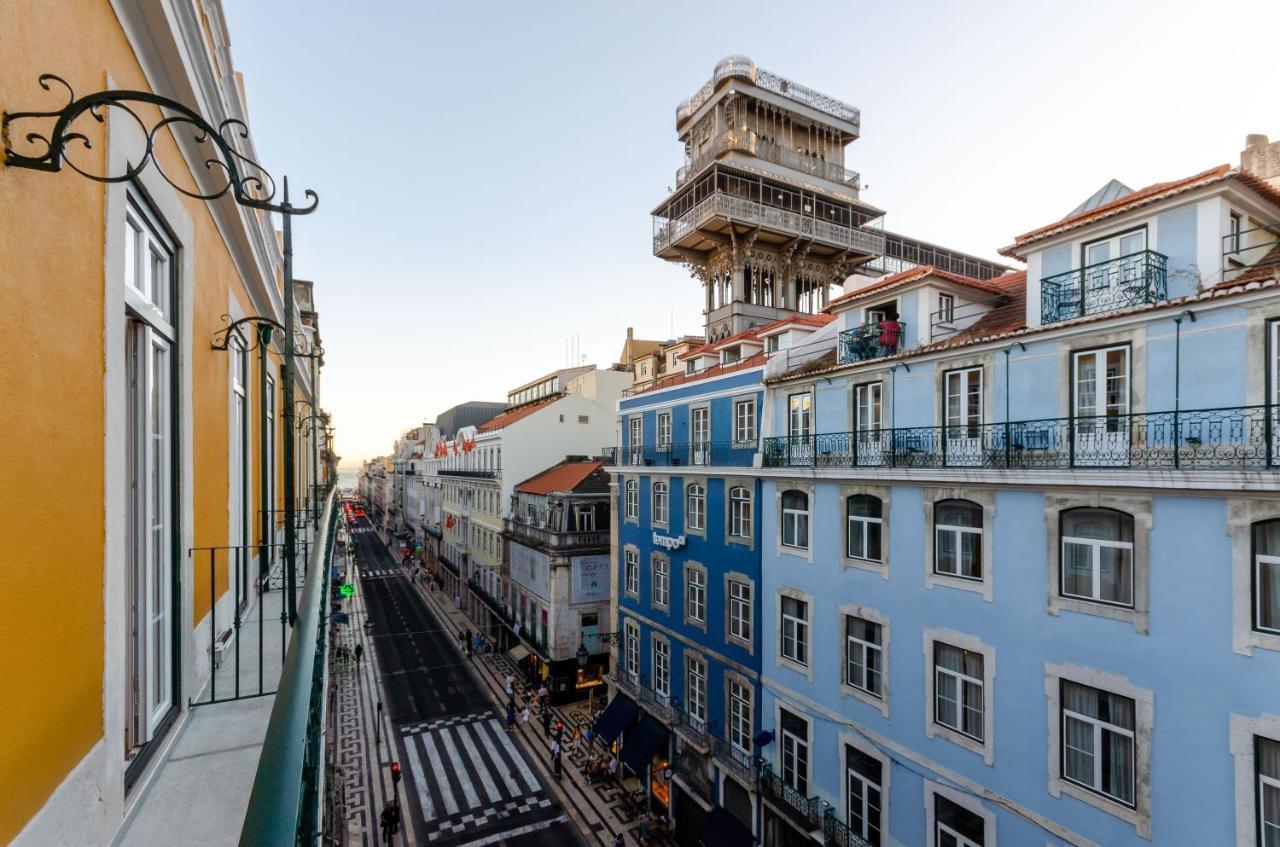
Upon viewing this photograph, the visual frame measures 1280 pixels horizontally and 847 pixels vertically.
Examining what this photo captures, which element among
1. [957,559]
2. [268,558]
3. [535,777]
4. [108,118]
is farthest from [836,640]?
[108,118]

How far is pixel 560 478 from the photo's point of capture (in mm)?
34656

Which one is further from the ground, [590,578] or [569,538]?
[569,538]

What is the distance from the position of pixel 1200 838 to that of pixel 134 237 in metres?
15.9

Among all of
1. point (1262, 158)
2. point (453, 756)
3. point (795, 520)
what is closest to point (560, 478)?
point (453, 756)

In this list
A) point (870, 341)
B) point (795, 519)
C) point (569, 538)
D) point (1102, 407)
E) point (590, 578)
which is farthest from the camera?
point (590, 578)

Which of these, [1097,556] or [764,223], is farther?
[764,223]

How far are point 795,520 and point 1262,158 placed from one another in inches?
548

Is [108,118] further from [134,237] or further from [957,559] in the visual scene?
[957,559]

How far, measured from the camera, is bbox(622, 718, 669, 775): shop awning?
72.8ft

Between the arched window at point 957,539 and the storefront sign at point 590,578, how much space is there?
67.3ft

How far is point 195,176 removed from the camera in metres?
6.54

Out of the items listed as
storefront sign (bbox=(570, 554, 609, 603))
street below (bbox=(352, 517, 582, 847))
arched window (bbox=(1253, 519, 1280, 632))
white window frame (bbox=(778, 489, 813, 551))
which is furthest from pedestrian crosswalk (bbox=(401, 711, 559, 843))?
arched window (bbox=(1253, 519, 1280, 632))

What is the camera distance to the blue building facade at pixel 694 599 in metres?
18.9

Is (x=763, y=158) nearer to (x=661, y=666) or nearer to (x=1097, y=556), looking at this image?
(x=661, y=666)
